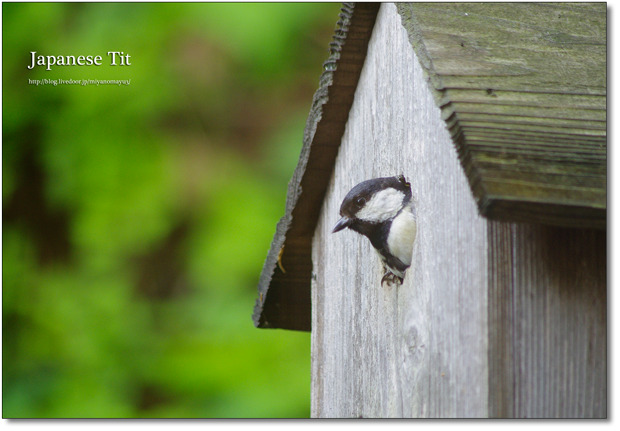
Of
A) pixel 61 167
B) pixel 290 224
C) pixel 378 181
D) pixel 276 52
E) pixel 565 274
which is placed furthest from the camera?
pixel 61 167

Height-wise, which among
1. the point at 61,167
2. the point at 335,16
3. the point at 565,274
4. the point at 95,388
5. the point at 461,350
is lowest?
the point at 95,388

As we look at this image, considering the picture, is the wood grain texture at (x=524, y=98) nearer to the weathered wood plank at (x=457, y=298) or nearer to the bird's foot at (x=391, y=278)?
the weathered wood plank at (x=457, y=298)

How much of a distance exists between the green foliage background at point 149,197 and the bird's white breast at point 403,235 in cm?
121

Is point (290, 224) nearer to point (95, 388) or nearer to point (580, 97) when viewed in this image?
point (580, 97)

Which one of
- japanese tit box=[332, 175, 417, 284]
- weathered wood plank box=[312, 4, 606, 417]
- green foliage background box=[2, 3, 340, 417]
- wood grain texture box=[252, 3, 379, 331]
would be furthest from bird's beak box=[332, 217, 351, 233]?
green foliage background box=[2, 3, 340, 417]

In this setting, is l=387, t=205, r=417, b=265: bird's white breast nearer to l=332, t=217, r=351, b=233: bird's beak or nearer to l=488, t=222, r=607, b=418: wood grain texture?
l=332, t=217, r=351, b=233: bird's beak

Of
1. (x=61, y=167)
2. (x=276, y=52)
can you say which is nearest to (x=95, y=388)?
(x=61, y=167)

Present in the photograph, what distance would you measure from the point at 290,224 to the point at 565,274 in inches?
33.0

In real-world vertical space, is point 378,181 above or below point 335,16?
below

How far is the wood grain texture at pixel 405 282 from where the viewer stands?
91cm

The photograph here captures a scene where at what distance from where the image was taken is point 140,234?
8.38 ft

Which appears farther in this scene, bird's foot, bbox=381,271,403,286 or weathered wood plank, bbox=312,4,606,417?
bird's foot, bbox=381,271,403,286

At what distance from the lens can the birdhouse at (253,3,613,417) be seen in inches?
31.4

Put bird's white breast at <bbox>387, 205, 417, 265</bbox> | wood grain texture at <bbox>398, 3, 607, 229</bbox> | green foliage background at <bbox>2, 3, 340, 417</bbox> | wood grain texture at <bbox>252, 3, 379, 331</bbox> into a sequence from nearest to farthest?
1. wood grain texture at <bbox>398, 3, 607, 229</bbox>
2. bird's white breast at <bbox>387, 205, 417, 265</bbox>
3. wood grain texture at <bbox>252, 3, 379, 331</bbox>
4. green foliage background at <bbox>2, 3, 340, 417</bbox>
